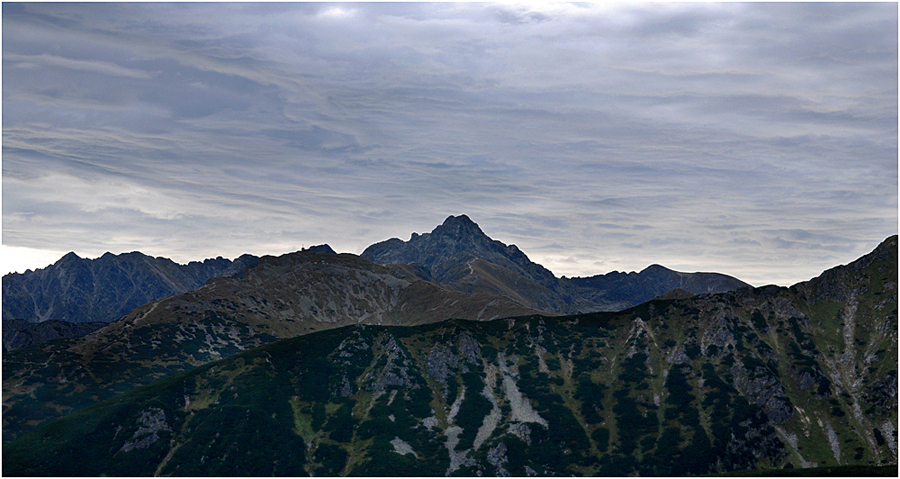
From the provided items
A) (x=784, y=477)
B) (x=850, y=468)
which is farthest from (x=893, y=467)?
(x=784, y=477)

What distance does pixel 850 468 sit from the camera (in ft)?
625

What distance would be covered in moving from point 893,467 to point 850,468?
15.4 metres

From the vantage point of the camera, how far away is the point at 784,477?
650 ft

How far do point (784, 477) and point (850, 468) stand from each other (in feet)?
59.8

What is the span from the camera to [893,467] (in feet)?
636

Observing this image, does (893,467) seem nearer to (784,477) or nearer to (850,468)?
(850,468)

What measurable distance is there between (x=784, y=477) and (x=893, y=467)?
103 feet
